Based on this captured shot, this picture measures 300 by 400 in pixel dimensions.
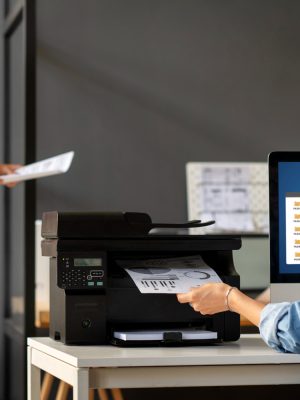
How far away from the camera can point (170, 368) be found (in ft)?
5.96

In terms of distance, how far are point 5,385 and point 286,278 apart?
2.57 m

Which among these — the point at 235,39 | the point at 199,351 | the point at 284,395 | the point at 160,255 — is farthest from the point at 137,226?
the point at 235,39

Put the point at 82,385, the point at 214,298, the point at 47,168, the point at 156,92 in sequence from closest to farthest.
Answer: the point at 82,385 → the point at 214,298 → the point at 47,168 → the point at 156,92

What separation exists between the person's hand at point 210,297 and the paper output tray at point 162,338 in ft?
0.23

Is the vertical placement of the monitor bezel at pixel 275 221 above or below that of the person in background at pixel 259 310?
above

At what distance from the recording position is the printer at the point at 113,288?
2.03m

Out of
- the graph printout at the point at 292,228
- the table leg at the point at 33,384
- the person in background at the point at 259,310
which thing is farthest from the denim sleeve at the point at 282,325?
the table leg at the point at 33,384

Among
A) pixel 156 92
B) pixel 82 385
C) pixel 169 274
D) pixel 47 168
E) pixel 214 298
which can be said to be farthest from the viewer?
pixel 156 92

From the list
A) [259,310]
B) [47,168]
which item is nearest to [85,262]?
[259,310]

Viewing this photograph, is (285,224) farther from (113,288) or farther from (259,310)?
(113,288)

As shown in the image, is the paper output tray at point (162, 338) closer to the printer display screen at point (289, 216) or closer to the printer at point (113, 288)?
the printer at point (113, 288)

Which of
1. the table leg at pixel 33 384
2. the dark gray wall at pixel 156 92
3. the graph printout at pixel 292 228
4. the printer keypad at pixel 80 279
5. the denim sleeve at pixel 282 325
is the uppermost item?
the dark gray wall at pixel 156 92

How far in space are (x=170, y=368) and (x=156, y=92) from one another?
289 centimetres

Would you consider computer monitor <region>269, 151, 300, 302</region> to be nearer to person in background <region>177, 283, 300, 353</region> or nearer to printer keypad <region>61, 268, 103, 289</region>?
person in background <region>177, 283, 300, 353</region>
